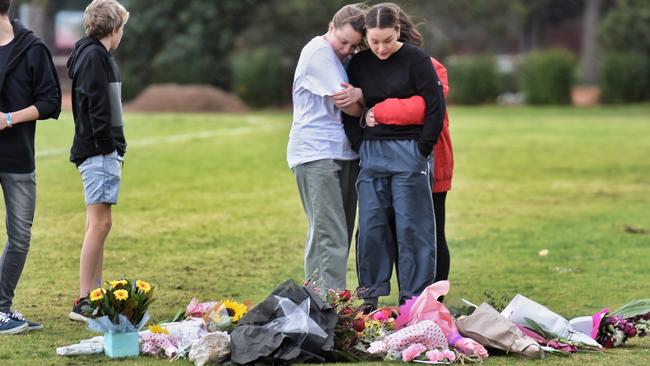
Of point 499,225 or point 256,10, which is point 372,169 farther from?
point 256,10

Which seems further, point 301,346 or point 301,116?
point 301,116

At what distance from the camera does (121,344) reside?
Result: 19.9 feet

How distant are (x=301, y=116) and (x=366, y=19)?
729mm

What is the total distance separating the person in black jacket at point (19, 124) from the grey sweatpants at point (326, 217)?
5.17ft

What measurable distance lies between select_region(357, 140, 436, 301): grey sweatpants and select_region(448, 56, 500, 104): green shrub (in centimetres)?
3327

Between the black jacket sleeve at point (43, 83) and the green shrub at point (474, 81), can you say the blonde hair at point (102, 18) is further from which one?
the green shrub at point (474, 81)

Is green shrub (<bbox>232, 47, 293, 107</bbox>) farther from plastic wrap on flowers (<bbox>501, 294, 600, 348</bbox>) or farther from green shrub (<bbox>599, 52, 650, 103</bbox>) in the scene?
plastic wrap on flowers (<bbox>501, 294, 600, 348</bbox>)

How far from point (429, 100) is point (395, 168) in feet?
1.47

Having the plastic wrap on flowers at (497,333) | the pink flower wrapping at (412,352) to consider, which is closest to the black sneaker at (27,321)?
the pink flower wrapping at (412,352)

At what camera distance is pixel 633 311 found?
6.89 meters

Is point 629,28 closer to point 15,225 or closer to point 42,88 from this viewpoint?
point 42,88

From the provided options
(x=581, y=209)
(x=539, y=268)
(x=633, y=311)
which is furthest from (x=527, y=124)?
(x=633, y=311)

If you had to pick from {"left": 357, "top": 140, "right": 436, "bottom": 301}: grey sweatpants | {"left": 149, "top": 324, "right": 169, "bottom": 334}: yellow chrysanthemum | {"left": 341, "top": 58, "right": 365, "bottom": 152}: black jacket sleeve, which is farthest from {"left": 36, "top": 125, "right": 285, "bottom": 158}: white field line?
{"left": 149, "top": 324, "right": 169, "bottom": 334}: yellow chrysanthemum

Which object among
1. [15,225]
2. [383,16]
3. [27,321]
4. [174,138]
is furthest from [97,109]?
[174,138]
